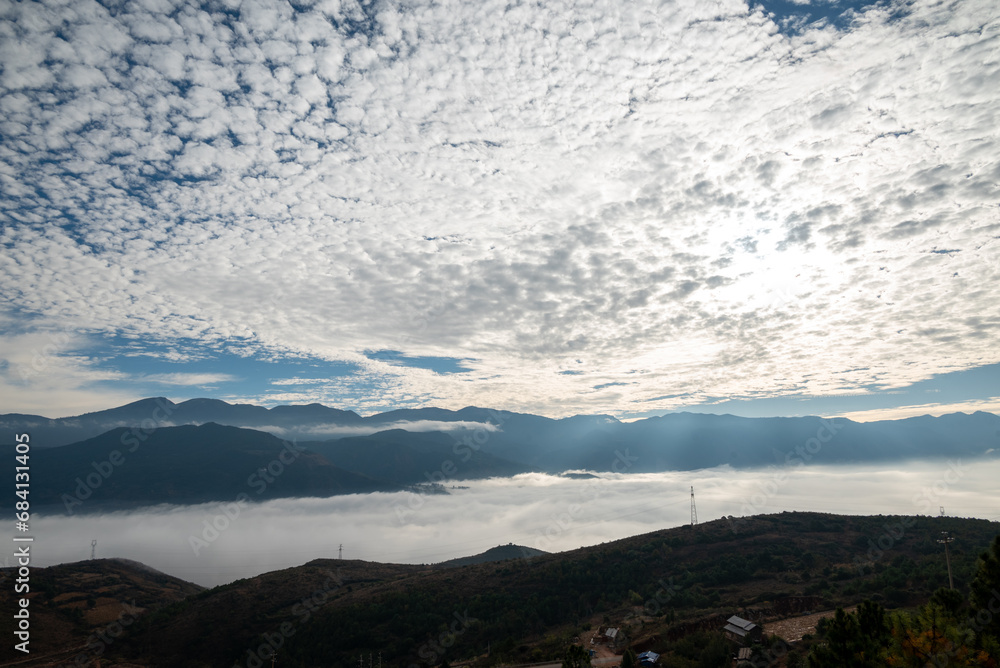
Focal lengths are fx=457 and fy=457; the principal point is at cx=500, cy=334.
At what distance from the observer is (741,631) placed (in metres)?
34.7

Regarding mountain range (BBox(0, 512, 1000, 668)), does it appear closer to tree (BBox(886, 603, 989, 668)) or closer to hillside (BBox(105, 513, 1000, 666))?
hillside (BBox(105, 513, 1000, 666))

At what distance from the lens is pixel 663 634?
38.4 meters

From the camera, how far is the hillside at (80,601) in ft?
213

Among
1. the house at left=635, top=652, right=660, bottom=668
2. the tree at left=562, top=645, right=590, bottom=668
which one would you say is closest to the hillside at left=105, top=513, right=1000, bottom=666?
the house at left=635, top=652, right=660, bottom=668

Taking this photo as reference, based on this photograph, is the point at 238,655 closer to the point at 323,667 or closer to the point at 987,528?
the point at 323,667

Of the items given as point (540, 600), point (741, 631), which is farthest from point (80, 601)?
point (741, 631)

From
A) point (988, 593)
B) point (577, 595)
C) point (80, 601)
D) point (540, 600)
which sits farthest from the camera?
point (80, 601)

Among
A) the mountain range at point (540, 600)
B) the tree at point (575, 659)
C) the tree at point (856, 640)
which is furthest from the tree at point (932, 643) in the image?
the mountain range at point (540, 600)

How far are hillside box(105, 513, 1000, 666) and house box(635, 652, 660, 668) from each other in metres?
3.22

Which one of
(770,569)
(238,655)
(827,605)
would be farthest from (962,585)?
(238,655)

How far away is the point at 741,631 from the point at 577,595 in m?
33.5

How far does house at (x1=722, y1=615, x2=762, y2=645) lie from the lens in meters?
33.6

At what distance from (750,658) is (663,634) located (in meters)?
10.8

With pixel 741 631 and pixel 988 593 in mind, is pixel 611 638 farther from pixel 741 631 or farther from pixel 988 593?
pixel 988 593
